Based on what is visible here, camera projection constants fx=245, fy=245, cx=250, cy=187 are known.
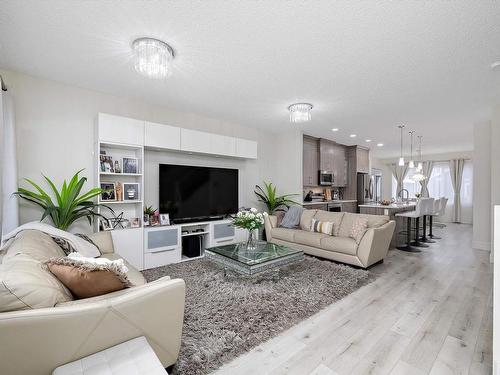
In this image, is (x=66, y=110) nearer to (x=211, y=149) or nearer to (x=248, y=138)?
(x=211, y=149)

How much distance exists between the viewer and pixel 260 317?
2.23 metres

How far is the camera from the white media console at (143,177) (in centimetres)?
336

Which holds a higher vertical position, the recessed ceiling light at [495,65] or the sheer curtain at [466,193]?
the recessed ceiling light at [495,65]

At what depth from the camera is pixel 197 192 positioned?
439cm

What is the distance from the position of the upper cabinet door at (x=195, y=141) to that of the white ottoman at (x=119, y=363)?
3241 millimetres

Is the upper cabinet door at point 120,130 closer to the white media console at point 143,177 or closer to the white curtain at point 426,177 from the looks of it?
the white media console at point 143,177

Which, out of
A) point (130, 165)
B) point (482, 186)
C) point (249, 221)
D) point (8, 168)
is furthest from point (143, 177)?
point (482, 186)

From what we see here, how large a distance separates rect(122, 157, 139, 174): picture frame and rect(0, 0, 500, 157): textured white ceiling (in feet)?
3.15

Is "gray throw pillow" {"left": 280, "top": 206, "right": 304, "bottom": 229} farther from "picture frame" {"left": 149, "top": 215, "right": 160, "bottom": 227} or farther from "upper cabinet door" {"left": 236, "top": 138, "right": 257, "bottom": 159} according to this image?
"picture frame" {"left": 149, "top": 215, "right": 160, "bottom": 227}

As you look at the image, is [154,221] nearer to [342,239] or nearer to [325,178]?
Answer: [342,239]

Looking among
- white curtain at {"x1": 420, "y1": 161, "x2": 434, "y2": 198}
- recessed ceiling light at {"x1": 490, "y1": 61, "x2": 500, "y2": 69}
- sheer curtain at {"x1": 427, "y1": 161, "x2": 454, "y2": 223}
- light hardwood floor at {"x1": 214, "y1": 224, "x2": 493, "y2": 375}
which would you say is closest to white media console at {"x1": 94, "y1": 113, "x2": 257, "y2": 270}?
light hardwood floor at {"x1": 214, "y1": 224, "x2": 493, "y2": 375}

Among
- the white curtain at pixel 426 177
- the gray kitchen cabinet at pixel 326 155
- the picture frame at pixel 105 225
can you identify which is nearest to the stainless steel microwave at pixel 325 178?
the gray kitchen cabinet at pixel 326 155

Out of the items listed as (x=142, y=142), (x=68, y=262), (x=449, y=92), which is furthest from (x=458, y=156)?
(x=68, y=262)

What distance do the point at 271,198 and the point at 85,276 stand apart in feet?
14.2
